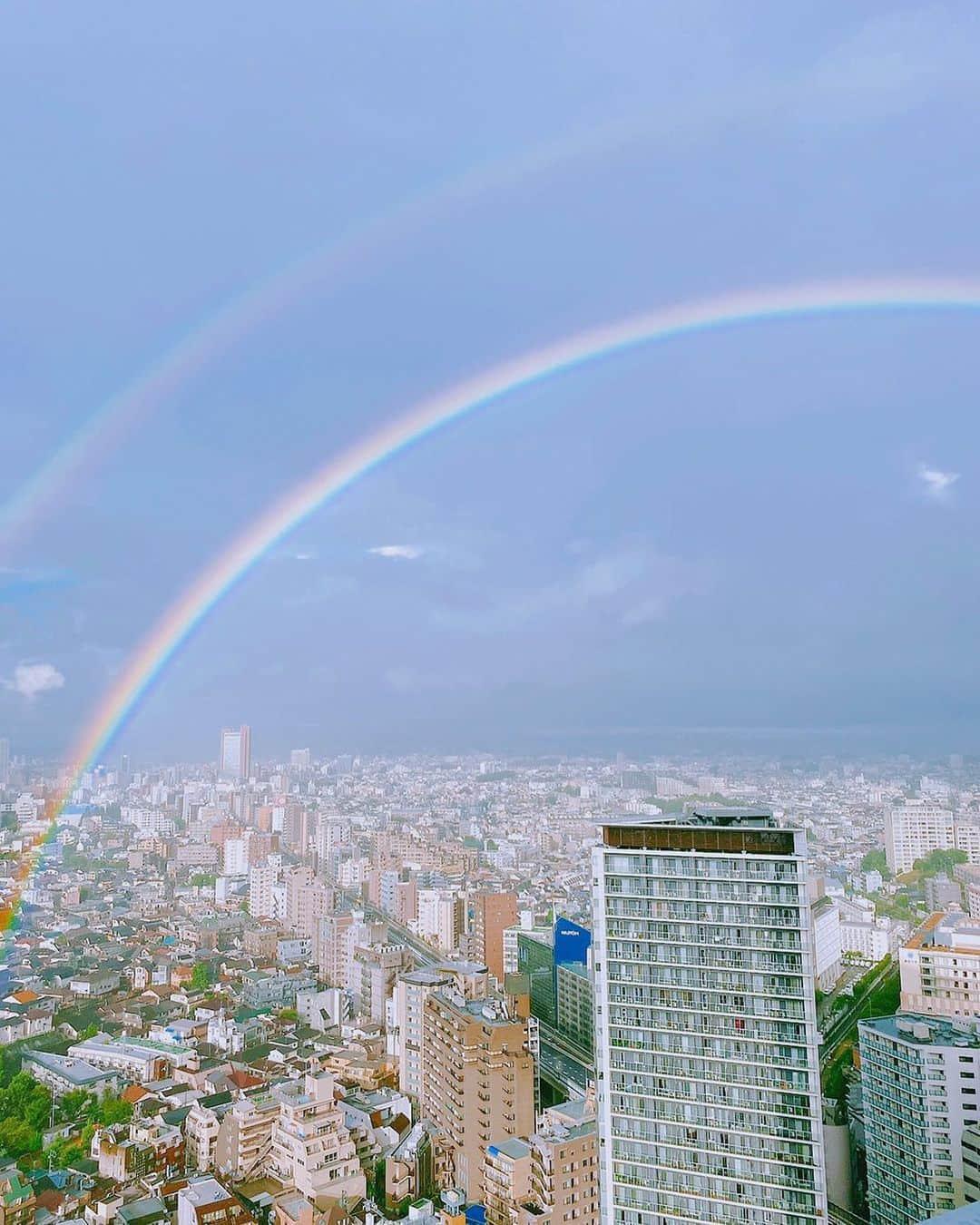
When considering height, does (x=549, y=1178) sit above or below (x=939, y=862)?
below

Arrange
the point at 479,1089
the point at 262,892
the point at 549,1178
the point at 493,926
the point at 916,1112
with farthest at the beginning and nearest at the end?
the point at 262,892 → the point at 493,926 → the point at 479,1089 → the point at 916,1112 → the point at 549,1178

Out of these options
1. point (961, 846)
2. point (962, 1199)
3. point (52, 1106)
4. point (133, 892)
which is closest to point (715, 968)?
point (962, 1199)

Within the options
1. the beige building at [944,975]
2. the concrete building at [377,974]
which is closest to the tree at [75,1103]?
the concrete building at [377,974]

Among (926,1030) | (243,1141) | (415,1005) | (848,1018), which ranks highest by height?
(926,1030)

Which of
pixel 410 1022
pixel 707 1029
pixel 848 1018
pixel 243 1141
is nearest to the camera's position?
pixel 707 1029

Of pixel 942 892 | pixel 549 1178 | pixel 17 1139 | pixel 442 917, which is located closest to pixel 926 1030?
pixel 549 1178

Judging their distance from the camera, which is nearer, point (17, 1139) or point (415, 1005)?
point (17, 1139)

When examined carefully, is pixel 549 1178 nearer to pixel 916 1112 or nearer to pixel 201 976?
pixel 916 1112
